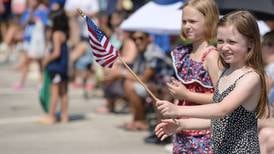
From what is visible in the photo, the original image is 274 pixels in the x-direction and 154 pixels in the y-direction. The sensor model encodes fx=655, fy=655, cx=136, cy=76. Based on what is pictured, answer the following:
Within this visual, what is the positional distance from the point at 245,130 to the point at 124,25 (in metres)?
3.75

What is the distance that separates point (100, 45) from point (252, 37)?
0.89 meters

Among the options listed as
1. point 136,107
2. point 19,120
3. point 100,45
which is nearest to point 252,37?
point 100,45

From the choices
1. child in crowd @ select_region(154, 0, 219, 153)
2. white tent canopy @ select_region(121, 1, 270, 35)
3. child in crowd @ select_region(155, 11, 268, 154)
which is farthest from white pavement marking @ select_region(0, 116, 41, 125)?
child in crowd @ select_region(155, 11, 268, 154)

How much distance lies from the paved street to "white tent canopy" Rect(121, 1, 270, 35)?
53.8 inches

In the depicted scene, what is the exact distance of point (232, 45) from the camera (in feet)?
10.7

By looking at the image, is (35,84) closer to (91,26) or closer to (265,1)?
(265,1)

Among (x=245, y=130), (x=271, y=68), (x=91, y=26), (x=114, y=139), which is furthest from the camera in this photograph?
(x=114, y=139)

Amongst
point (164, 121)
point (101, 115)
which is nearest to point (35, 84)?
point (101, 115)

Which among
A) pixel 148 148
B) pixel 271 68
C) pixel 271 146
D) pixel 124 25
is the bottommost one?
pixel 148 148

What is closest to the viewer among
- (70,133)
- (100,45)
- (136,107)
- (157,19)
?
(100,45)

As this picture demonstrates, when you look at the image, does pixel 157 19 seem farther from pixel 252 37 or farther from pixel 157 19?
pixel 252 37

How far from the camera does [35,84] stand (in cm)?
1234

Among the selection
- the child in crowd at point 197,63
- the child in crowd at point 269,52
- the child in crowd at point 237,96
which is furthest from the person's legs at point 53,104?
the child in crowd at point 237,96

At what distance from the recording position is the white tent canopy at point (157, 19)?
6410mm
